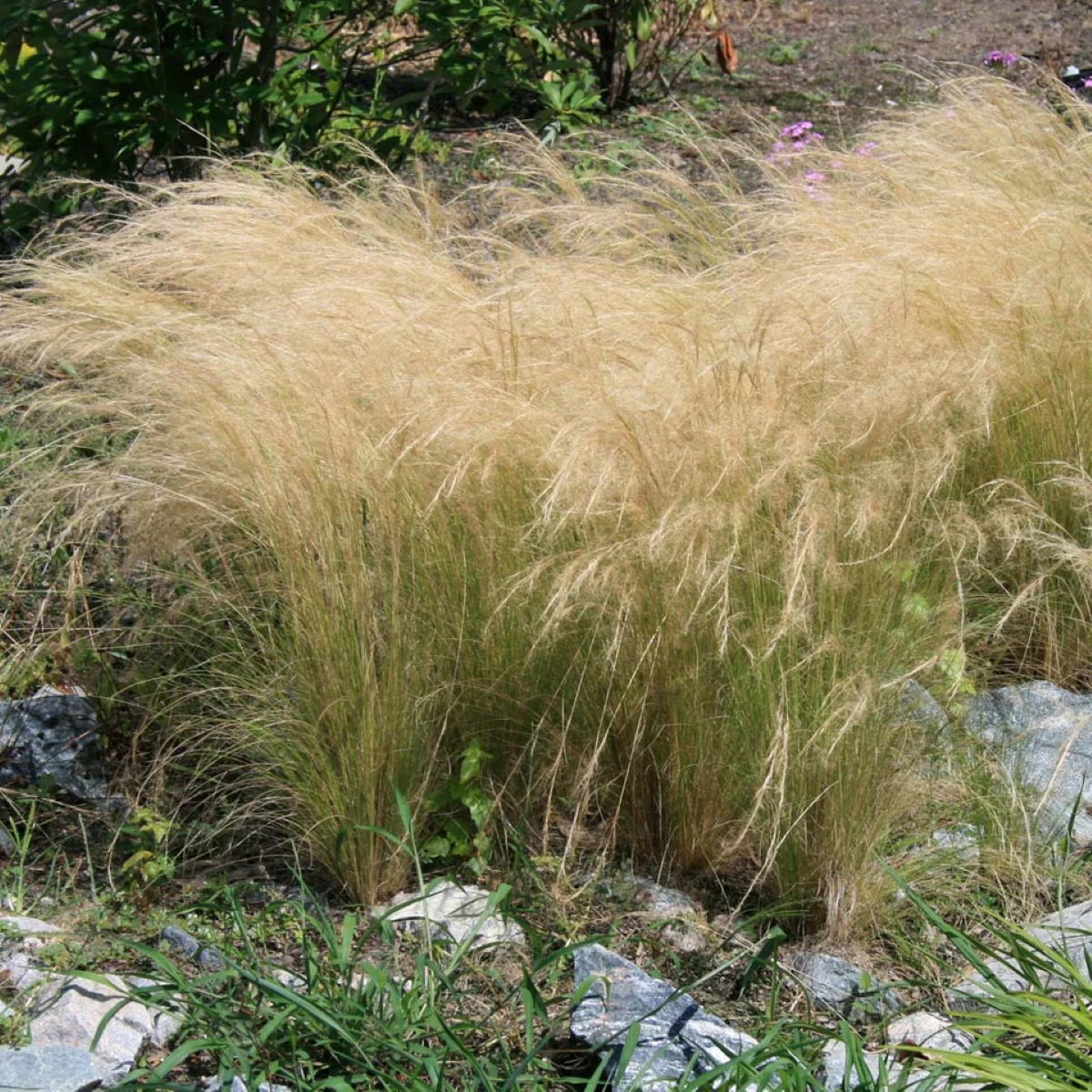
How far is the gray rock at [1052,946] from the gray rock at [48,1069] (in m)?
1.33

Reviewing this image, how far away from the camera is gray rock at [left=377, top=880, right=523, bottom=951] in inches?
92.2

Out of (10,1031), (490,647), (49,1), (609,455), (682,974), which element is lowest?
(682,974)

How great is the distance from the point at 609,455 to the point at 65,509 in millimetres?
1402

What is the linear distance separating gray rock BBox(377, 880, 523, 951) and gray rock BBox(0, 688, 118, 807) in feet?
2.29

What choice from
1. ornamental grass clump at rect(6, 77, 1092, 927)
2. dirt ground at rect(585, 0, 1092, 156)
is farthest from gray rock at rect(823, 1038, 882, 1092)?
dirt ground at rect(585, 0, 1092, 156)

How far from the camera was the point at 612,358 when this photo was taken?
110 inches

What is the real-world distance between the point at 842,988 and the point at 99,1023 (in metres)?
1.17

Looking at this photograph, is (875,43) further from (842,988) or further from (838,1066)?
(838,1066)

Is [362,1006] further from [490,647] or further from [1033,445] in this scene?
[1033,445]

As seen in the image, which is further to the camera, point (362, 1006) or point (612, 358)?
point (612, 358)

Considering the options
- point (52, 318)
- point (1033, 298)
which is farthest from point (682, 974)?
point (52, 318)

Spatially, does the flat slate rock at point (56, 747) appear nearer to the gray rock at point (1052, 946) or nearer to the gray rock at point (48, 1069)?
the gray rock at point (48, 1069)

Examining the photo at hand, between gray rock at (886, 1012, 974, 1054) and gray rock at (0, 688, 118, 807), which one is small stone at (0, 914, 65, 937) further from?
gray rock at (886, 1012, 974, 1054)

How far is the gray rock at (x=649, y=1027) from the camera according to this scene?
6.70 ft
